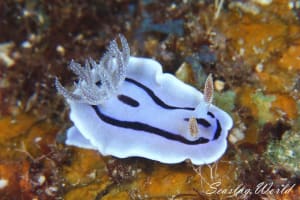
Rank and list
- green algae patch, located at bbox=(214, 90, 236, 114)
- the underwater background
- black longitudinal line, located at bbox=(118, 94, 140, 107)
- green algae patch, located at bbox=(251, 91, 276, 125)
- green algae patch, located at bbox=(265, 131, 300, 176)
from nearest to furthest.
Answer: green algae patch, located at bbox=(265, 131, 300, 176) → the underwater background → black longitudinal line, located at bbox=(118, 94, 140, 107) → green algae patch, located at bbox=(251, 91, 276, 125) → green algae patch, located at bbox=(214, 90, 236, 114)

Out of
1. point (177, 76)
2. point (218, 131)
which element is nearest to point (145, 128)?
point (218, 131)

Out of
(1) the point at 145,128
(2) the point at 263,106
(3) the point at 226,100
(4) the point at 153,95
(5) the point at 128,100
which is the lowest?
(1) the point at 145,128

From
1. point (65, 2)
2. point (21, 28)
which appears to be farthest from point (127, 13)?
point (21, 28)

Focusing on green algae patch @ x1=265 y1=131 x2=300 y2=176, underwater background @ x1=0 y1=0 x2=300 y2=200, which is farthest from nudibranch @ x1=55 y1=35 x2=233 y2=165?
green algae patch @ x1=265 y1=131 x2=300 y2=176

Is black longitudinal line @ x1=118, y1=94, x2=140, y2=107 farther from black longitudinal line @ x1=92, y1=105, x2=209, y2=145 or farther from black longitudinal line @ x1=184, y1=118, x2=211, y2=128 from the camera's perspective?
black longitudinal line @ x1=184, y1=118, x2=211, y2=128

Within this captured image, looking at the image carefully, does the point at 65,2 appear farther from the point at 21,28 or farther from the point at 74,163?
the point at 74,163

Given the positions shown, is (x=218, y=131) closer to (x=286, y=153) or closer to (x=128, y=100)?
(x=286, y=153)
